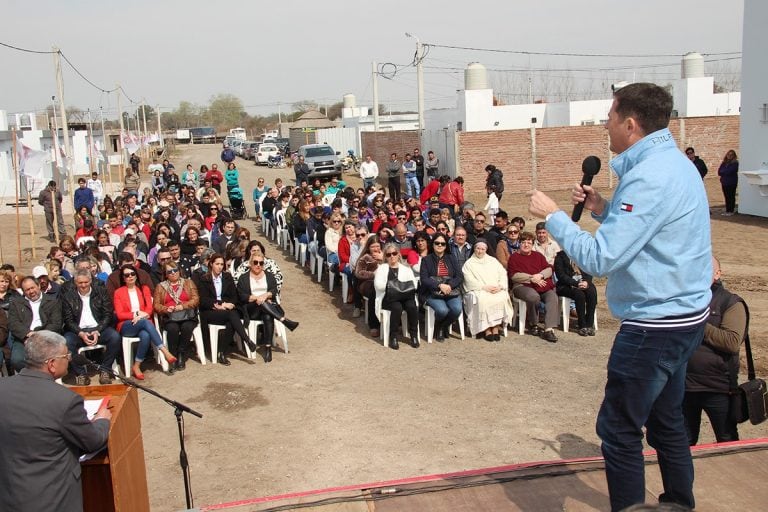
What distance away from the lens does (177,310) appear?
322 inches

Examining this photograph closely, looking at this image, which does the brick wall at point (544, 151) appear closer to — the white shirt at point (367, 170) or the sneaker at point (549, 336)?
the white shirt at point (367, 170)

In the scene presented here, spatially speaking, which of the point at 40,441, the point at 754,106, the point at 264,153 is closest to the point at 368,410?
the point at 40,441

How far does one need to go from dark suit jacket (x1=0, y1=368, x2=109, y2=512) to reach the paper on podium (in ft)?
0.52

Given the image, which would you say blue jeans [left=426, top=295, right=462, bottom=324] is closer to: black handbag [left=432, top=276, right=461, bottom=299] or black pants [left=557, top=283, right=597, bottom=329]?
black handbag [left=432, top=276, right=461, bottom=299]

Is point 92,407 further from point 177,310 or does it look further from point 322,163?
point 322,163

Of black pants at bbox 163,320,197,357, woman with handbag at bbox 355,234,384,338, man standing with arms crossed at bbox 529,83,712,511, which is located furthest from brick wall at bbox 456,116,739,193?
man standing with arms crossed at bbox 529,83,712,511

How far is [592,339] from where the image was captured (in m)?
8.78

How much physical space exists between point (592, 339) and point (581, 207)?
6.25 meters

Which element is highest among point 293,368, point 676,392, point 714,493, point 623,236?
point 623,236

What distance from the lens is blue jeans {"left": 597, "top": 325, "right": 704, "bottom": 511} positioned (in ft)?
8.91

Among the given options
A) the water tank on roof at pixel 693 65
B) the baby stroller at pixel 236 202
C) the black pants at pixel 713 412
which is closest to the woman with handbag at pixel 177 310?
the black pants at pixel 713 412

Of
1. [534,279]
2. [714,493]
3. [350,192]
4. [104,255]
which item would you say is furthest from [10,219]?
[714,493]

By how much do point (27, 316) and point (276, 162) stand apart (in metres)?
34.3

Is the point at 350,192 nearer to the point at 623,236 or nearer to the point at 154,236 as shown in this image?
the point at 154,236
